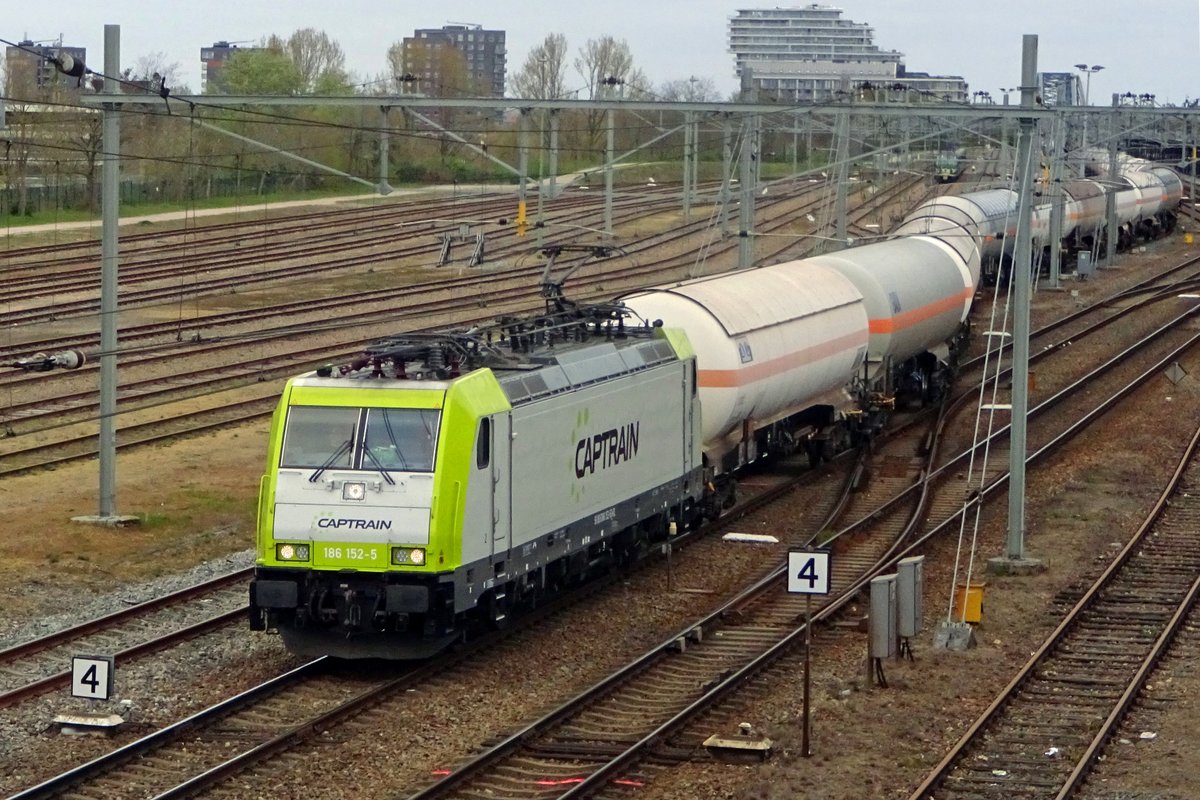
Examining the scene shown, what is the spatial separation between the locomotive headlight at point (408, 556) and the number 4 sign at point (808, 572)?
3564 millimetres

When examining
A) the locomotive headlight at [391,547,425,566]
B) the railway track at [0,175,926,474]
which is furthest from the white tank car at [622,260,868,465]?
the locomotive headlight at [391,547,425,566]

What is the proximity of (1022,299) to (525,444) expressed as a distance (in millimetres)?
7123

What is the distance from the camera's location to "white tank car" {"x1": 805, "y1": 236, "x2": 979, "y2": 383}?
3177 cm

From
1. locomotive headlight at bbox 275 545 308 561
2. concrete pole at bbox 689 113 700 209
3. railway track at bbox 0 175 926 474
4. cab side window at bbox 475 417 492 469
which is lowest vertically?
railway track at bbox 0 175 926 474

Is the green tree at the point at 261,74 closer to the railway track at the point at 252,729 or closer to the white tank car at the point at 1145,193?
the white tank car at the point at 1145,193

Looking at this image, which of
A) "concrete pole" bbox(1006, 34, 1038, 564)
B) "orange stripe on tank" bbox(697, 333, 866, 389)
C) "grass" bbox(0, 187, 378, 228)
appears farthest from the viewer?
"grass" bbox(0, 187, 378, 228)

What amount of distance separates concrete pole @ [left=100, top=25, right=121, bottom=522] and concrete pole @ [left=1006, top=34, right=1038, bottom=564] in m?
11.3

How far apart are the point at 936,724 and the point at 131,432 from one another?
18860 millimetres

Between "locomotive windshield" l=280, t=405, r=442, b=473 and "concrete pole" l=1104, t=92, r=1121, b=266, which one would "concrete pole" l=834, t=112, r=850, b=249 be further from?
"concrete pole" l=1104, t=92, r=1121, b=266

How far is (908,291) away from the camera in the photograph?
33.2 meters

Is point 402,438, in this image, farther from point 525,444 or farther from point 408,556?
point 525,444

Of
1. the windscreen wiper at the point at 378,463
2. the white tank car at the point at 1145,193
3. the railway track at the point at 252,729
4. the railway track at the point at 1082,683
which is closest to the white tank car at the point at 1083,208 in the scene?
the white tank car at the point at 1145,193

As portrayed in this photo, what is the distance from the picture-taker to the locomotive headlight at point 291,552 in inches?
667

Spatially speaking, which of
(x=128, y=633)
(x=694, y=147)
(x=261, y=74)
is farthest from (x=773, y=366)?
(x=261, y=74)
